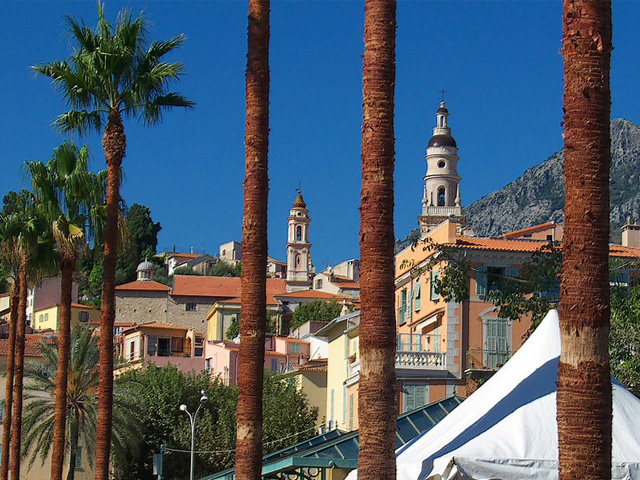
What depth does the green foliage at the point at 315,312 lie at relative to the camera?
107 m

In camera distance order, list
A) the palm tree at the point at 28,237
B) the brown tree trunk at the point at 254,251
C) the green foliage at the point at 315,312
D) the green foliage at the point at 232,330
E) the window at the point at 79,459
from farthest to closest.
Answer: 1. the green foliage at the point at 315,312
2. the green foliage at the point at 232,330
3. the window at the point at 79,459
4. the palm tree at the point at 28,237
5. the brown tree trunk at the point at 254,251

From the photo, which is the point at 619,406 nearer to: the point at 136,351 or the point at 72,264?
the point at 72,264

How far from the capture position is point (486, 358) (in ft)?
137

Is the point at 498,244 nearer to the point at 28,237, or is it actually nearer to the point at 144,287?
the point at 28,237

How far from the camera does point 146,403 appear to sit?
55.8 m

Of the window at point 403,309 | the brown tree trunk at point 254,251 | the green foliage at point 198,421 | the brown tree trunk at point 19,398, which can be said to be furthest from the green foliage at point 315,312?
the brown tree trunk at point 254,251

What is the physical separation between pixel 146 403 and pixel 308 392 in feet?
27.4

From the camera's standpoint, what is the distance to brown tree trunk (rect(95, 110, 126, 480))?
20.3m

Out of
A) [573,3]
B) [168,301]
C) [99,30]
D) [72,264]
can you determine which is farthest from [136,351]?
[573,3]

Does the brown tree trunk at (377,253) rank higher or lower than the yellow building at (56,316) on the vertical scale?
lower

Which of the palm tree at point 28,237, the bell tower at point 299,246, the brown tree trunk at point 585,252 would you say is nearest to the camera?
the brown tree trunk at point 585,252

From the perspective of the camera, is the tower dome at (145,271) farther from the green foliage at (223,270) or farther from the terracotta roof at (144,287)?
the green foliage at (223,270)

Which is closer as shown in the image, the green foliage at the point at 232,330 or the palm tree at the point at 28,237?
the palm tree at the point at 28,237

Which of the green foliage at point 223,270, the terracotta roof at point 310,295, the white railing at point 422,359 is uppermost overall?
the green foliage at point 223,270
